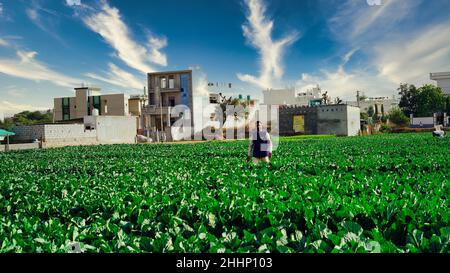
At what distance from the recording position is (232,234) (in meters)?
3.14

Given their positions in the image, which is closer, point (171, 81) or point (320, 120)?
point (320, 120)

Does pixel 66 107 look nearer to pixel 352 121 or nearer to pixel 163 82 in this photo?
pixel 163 82

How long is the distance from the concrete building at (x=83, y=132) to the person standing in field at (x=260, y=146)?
2625 centimetres

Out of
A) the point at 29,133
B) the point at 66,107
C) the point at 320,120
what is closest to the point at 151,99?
the point at 66,107

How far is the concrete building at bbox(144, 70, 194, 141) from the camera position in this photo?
174 ft

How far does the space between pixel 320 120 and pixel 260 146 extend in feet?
133

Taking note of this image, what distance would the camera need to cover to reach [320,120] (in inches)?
1986

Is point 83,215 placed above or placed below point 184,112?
below

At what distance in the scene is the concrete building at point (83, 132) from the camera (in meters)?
34.4

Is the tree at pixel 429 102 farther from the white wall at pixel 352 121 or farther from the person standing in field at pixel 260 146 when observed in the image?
the person standing in field at pixel 260 146

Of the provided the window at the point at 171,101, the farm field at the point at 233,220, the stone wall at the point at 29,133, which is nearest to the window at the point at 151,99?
the window at the point at 171,101
